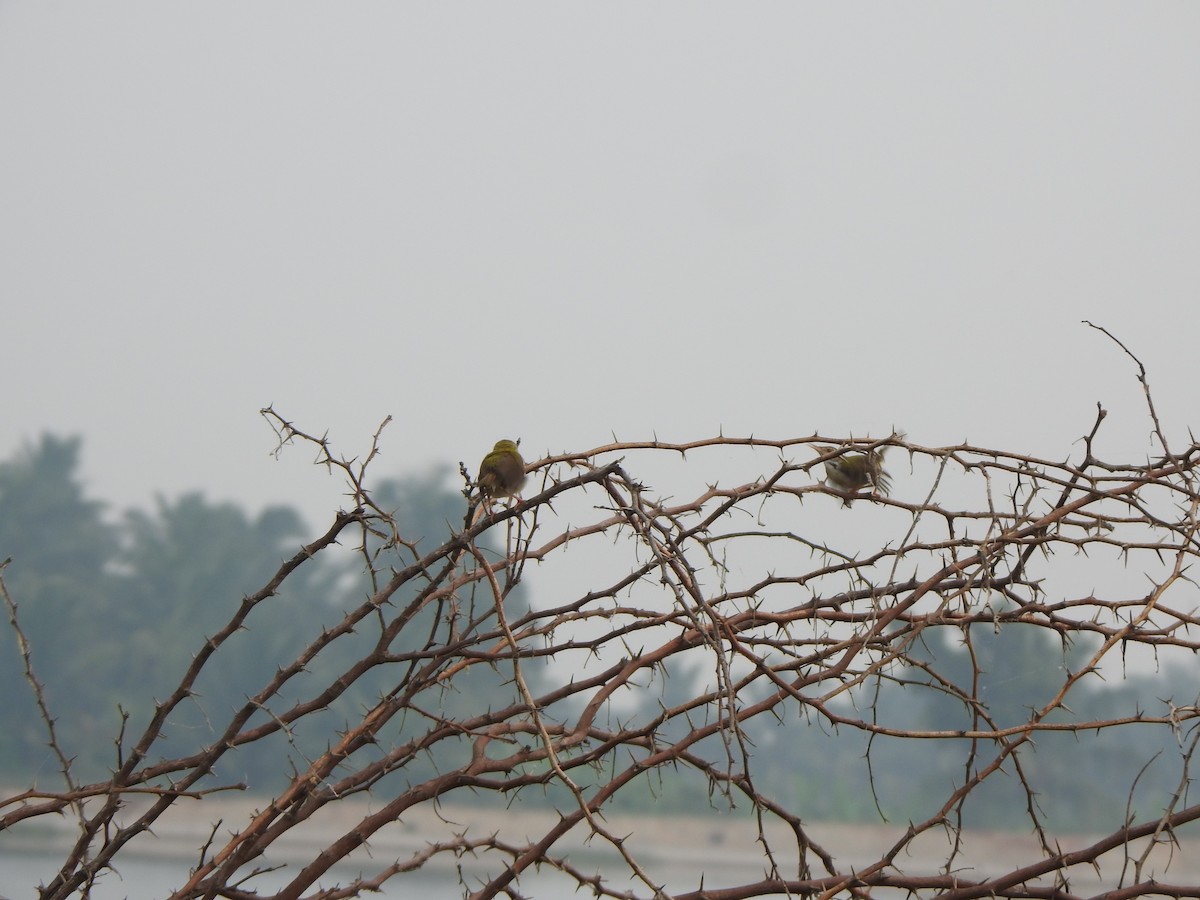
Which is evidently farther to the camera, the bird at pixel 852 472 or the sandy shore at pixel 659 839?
the sandy shore at pixel 659 839

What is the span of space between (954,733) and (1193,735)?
22cm

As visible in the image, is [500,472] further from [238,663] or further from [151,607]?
[151,607]

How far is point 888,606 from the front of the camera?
1.27m

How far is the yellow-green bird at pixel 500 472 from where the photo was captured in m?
1.31

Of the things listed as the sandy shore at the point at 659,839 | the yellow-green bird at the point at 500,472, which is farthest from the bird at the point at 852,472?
the sandy shore at the point at 659,839

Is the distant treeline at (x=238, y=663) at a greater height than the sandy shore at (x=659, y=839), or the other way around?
the distant treeline at (x=238, y=663)

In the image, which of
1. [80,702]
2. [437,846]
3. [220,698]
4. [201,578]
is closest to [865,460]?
[437,846]

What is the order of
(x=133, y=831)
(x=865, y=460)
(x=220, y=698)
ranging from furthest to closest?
(x=220, y=698) → (x=865, y=460) → (x=133, y=831)

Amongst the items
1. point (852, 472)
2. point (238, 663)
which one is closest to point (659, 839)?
point (238, 663)

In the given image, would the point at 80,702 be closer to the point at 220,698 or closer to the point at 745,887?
the point at 220,698

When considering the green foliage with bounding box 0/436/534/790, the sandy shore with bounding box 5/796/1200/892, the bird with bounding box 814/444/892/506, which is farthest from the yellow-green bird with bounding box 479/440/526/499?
the green foliage with bounding box 0/436/534/790

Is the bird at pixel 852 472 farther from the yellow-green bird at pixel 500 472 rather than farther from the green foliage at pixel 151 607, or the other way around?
the green foliage at pixel 151 607

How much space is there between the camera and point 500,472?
1318 mm

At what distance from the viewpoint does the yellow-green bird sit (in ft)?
4.31
